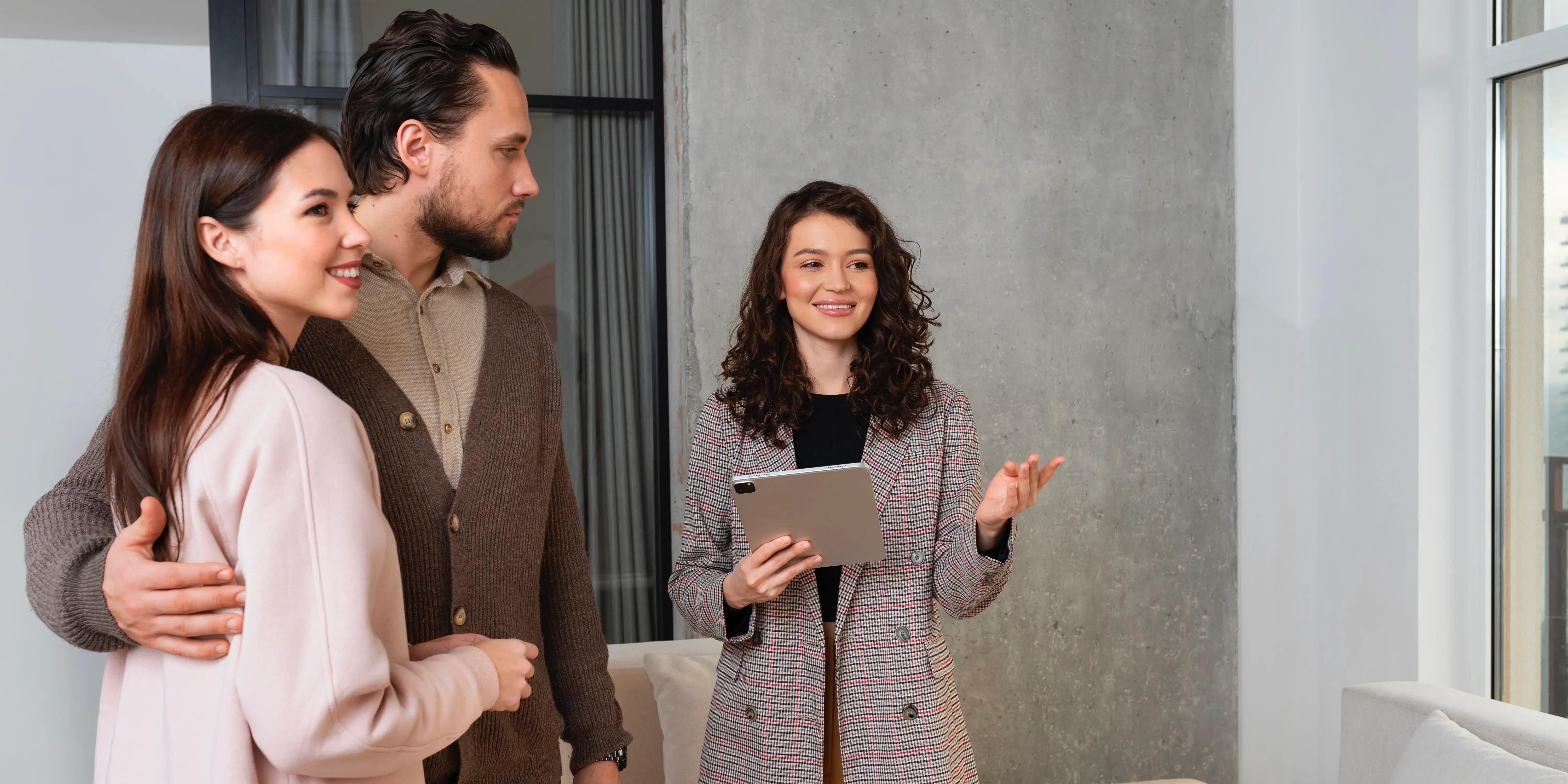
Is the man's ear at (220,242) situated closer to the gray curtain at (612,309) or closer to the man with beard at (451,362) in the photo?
the man with beard at (451,362)

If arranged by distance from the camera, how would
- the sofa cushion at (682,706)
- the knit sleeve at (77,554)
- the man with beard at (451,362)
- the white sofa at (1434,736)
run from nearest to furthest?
the knit sleeve at (77,554) → the man with beard at (451,362) → the white sofa at (1434,736) → the sofa cushion at (682,706)

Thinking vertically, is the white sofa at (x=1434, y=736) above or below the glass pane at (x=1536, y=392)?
below

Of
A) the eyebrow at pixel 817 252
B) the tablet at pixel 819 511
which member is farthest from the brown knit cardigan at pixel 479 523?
the eyebrow at pixel 817 252

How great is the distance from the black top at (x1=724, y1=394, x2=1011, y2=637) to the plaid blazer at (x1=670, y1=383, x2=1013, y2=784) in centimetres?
4

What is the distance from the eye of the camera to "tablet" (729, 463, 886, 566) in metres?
1.61

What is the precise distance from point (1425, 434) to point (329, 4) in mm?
3371

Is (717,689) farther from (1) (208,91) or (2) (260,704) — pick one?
(1) (208,91)

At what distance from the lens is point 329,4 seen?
3232 millimetres

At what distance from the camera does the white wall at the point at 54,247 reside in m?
4.47

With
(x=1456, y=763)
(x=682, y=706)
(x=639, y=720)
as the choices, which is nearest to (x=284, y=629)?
(x=682, y=706)

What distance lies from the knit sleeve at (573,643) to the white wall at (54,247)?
3.81 m

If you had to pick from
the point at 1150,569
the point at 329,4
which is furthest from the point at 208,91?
the point at 1150,569

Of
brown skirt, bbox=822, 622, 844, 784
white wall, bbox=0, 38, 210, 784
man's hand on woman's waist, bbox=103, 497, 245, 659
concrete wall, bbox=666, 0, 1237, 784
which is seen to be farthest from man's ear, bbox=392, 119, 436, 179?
white wall, bbox=0, 38, 210, 784

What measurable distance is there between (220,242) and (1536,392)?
2919mm
